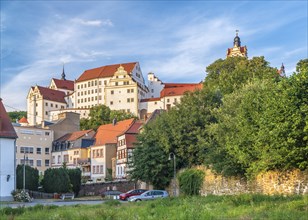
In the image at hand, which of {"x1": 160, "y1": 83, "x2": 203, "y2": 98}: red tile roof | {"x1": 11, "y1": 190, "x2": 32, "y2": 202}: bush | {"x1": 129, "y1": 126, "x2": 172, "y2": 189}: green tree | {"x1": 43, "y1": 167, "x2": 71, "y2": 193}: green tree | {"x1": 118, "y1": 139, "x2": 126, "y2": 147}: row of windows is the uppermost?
{"x1": 160, "y1": 83, "x2": 203, "y2": 98}: red tile roof

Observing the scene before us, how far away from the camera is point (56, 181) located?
63.2 m

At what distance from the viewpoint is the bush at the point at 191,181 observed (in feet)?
156

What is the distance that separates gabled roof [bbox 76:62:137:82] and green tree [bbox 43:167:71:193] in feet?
316

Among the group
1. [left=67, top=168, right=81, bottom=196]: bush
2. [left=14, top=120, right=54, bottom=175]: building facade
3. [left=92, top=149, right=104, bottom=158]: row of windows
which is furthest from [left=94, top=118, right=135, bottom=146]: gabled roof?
[left=67, top=168, right=81, bottom=196]: bush

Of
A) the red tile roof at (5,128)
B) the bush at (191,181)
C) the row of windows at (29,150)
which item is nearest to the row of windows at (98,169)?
the row of windows at (29,150)

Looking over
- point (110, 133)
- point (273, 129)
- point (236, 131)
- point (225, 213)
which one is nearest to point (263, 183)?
point (236, 131)

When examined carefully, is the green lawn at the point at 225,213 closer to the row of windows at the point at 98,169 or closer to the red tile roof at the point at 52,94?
the row of windows at the point at 98,169

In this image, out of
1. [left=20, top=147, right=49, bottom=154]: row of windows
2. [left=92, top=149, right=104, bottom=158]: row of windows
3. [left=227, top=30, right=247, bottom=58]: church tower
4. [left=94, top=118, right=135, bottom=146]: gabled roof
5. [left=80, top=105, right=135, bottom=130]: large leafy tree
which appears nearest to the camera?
[left=92, top=149, right=104, bottom=158]: row of windows

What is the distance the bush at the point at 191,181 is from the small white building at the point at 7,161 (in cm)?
1894

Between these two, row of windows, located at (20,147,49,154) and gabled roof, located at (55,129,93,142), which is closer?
gabled roof, located at (55,129,93,142)

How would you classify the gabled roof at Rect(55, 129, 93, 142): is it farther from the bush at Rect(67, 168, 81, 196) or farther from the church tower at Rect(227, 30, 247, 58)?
the church tower at Rect(227, 30, 247, 58)

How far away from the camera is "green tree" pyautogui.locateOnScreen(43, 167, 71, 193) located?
208ft

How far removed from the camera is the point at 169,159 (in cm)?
5200

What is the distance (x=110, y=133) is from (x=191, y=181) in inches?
1853
